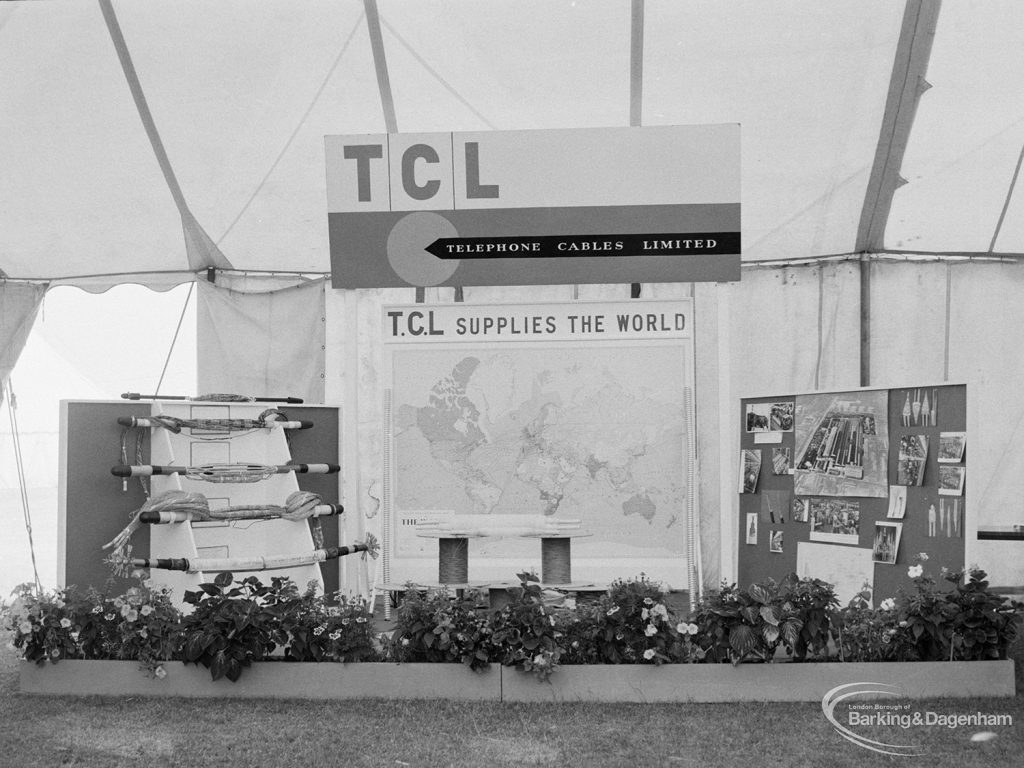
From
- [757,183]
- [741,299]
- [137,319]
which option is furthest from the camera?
[137,319]

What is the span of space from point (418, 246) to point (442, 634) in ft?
7.13

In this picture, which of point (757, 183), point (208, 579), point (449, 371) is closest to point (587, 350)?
point (449, 371)

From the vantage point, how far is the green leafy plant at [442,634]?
4055mm

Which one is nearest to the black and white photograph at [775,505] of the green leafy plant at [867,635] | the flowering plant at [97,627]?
the green leafy plant at [867,635]

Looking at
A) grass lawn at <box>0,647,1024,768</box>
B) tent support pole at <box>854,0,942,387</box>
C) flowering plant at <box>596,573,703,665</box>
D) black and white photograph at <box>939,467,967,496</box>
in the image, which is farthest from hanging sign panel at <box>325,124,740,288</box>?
grass lawn at <box>0,647,1024,768</box>

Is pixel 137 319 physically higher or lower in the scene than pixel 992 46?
lower

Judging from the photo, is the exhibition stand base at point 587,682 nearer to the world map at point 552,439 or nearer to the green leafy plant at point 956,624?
the green leafy plant at point 956,624

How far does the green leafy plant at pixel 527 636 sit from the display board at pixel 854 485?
1616mm

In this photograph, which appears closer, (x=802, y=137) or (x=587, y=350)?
(x=587, y=350)

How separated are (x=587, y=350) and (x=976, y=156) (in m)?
2.82

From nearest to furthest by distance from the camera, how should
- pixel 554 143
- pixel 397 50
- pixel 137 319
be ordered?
pixel 554 143, pixel 397 50, pixel 137 319

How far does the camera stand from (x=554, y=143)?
17.8 ft

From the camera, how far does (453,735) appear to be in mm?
3578

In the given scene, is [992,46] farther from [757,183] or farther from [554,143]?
[554,143]
